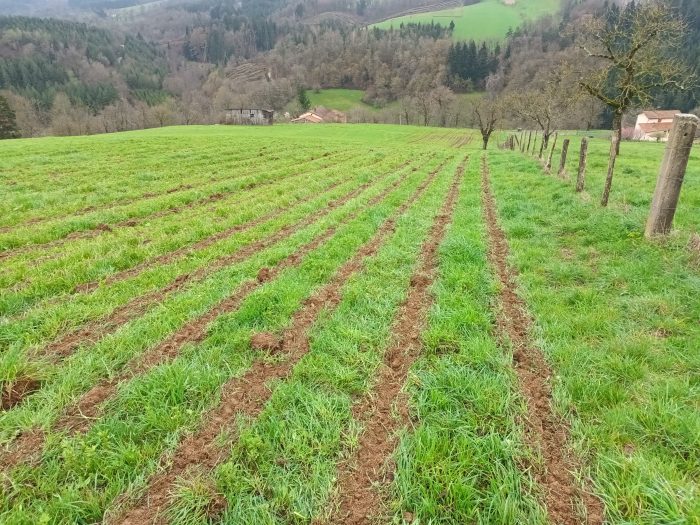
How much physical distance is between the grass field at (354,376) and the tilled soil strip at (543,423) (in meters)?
0.02

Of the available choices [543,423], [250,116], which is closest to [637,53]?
[543,423]

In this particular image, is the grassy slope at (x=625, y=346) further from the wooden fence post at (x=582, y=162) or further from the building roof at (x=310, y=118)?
the building roof at (x=310, y=118)

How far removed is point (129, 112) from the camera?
348 feet

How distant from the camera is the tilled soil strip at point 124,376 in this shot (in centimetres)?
333

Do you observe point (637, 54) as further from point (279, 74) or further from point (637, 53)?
point (279, 74)

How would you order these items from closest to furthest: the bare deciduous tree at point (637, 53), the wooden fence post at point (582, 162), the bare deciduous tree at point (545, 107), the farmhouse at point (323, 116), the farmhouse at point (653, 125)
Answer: the bare deciduous tree at point (637, 53)
the wooden fence post at point (582, 162)
the bare deciduous tree at point (545, 107)
the farmhouse at point (653, 125)
the farmhouse at point (323, 116)

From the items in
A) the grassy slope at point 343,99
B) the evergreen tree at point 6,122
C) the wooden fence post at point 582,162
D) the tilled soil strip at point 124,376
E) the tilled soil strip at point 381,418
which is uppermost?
the grassy slope at point 343,99

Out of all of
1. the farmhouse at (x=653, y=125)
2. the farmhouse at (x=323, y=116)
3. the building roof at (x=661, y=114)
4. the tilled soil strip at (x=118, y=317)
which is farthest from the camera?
the farmhouse at (x=323, y=116)

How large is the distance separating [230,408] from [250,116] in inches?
5249

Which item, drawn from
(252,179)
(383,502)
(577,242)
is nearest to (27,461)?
(383,502)

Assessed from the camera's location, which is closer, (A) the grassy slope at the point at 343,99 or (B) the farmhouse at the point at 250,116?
(B) the farmhouse at the point at 250,116

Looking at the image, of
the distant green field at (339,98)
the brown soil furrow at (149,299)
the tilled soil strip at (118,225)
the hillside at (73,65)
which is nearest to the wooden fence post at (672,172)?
the brown soil furrow at (149,299)

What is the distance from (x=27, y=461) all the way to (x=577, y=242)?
32.8 ft

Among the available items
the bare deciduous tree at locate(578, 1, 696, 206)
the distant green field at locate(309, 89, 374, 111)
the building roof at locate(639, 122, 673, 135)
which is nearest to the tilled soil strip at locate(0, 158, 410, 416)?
the bare deciduous tree at locate(578, 1, 696, 206)
